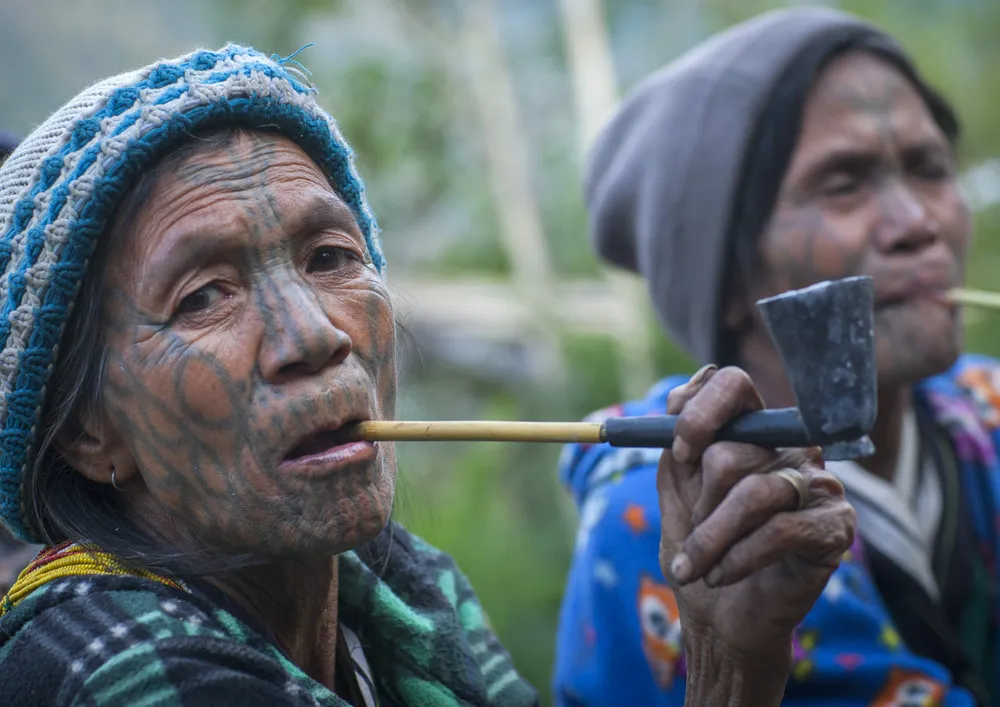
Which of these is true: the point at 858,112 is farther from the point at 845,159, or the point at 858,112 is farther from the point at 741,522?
Result: the point at 741,522

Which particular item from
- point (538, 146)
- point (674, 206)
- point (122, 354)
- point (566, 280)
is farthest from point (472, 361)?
point (122, 354)

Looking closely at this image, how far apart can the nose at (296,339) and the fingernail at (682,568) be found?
1.85ft

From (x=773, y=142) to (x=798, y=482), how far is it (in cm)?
161

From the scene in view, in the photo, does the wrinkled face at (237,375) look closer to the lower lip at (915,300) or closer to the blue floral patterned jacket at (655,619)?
the blue floral patterned jacket at (655,619)

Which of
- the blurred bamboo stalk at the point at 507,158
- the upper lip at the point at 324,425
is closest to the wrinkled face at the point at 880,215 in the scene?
the upper lip at the point at 324,425

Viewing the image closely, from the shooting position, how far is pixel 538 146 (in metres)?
15.7

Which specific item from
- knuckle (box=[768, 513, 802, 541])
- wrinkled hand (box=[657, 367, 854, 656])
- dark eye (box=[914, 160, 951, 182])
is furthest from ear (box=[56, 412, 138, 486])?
dark eye (box=[914, 160, 951, 182])

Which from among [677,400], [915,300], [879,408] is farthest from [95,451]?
[879,408]

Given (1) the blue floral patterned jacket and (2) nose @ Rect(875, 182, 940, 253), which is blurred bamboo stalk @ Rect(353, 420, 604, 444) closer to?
(1) the blue floral patterned jacket

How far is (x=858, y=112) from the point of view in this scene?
2.83m

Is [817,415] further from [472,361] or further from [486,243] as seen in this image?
[486,243]

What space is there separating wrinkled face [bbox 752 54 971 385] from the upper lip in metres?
1.59

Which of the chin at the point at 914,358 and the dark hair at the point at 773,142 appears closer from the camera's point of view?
the chin at the point at 914,358

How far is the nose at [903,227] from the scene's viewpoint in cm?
272
